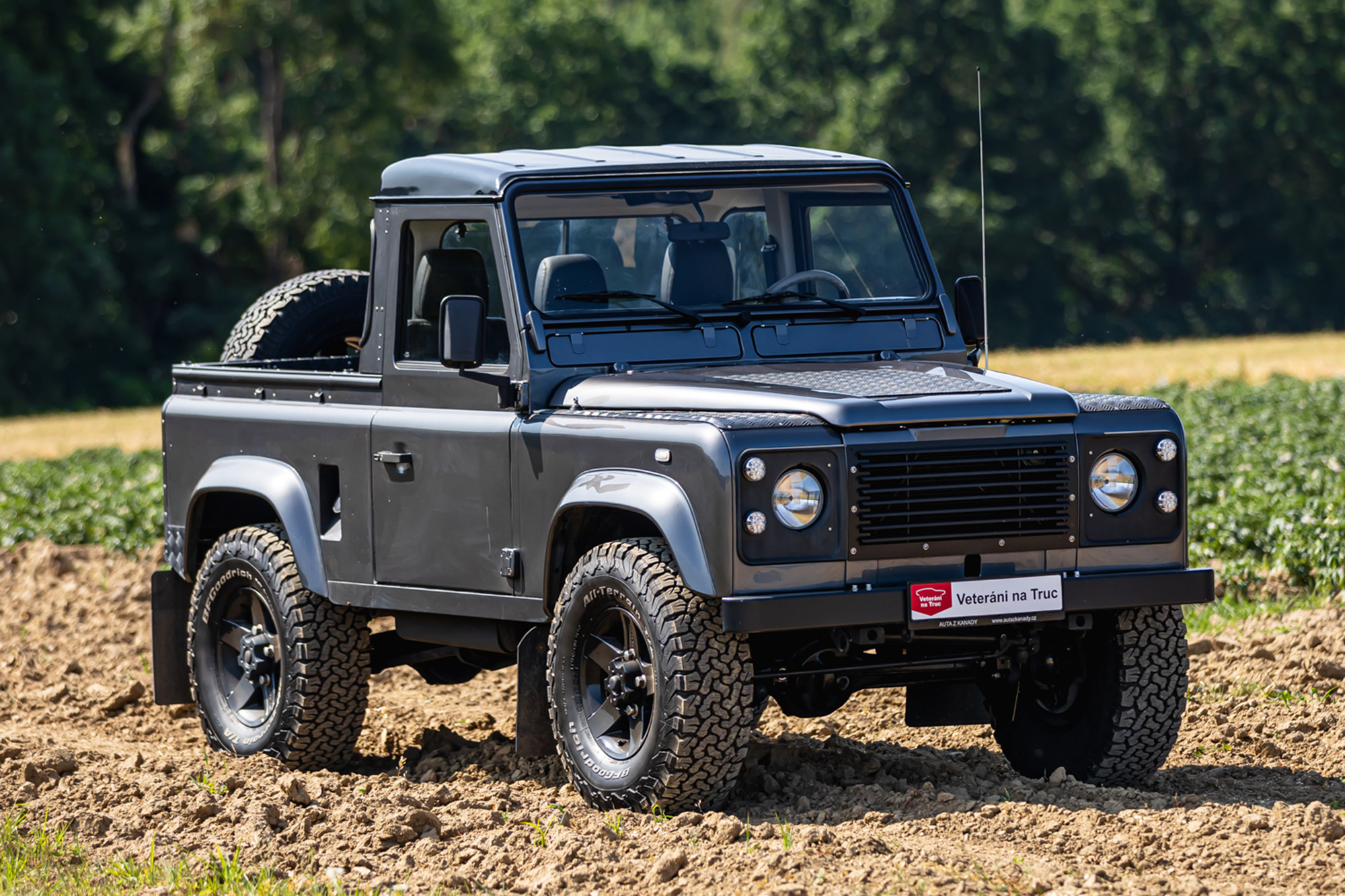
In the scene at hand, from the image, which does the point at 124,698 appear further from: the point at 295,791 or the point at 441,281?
the point at 441,281

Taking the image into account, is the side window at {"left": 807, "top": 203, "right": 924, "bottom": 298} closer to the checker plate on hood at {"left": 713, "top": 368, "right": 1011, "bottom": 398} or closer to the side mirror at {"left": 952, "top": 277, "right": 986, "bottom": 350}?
the side mirror at {"left": 952, "top": 277, "right": 986, "bottom": 350}

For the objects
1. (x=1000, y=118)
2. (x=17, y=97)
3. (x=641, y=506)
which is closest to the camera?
(x=641, y=506)

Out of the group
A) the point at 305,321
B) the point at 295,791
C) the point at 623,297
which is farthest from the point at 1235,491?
the point at 295,791

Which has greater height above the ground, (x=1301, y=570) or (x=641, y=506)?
(x=641, y=506)

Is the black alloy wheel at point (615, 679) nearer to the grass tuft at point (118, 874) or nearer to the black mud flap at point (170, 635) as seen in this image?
the grass tuft at point (118, 874)

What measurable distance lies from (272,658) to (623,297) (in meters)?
2.31

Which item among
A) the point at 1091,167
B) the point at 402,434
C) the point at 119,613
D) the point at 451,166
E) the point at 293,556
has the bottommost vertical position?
the point at 119,613

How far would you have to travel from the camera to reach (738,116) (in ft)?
197

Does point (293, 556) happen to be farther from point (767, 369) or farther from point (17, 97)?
point (17, 97)

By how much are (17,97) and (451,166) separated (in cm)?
3798

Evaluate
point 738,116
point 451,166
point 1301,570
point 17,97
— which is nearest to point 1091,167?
point 738,116

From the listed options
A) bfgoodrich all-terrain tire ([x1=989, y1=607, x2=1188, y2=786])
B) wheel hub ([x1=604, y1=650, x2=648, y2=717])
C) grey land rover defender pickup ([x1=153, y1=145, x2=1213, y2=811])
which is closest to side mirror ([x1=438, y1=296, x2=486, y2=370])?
grey land rover defender pickup ([x1=153, y1=145, x2=1213, y2=811])

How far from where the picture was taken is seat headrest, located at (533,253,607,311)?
22.6 ft

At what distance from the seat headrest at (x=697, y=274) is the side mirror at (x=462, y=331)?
0.83 meters
